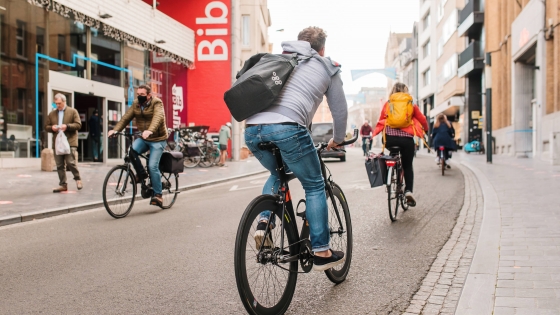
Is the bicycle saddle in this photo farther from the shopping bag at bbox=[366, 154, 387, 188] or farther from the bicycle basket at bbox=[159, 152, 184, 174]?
the bicycle basket at bbox=[159, 152, 184, 174]

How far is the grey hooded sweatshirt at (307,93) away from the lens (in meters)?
3.51

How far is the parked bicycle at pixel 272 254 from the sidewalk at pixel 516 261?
103 centimetres

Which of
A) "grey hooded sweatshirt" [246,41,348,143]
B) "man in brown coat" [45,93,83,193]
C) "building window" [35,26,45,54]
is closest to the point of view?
"grey hooded sweatshirt" [246,41,348,143]

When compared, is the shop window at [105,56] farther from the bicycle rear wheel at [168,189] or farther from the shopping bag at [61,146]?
the bicycle rear wheel at [168,189]

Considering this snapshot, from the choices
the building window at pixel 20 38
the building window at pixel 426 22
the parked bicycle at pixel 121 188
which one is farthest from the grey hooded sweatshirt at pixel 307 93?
the building window at pixel 426 22

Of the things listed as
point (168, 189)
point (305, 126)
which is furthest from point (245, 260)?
point (168, 189)

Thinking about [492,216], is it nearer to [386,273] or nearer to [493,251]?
[493,251]

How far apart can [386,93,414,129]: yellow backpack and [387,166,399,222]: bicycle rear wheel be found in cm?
63

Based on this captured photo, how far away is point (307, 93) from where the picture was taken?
3621 mm

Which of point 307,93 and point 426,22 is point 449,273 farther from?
point 426,22

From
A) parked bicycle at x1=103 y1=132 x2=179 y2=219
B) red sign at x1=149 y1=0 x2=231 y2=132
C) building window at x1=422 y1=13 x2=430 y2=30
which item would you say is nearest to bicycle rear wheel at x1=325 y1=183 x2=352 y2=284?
parked bicycle at x1=103 y1=132 x2=179 y2=219

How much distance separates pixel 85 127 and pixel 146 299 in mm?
17447

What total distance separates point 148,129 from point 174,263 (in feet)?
12.0

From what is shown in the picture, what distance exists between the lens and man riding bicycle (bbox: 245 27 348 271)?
348 centimetres
